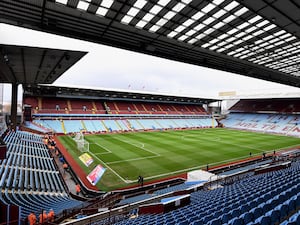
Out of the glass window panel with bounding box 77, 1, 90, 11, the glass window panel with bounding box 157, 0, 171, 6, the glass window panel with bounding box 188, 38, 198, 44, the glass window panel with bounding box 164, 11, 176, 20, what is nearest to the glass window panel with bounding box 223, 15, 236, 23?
the glass window panel with bounding box 188, 38, 198, 44

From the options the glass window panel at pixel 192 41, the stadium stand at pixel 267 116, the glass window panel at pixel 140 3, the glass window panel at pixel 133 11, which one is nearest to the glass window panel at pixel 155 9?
the glass window panel at pixel 140 3

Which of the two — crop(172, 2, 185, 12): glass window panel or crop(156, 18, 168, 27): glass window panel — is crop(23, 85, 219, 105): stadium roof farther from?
crop(172, 2, 185, 12): glass window panel

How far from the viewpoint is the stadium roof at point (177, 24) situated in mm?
8531

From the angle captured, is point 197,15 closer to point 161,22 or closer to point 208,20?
point 208,20

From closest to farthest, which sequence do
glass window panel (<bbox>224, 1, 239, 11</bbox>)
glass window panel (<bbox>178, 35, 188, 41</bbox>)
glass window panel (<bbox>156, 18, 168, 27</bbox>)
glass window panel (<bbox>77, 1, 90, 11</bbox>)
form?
glass window panel (<bbox>77, 1, 90, 11</bbox>) → glass window panel (<bbox>224, 1, 239, 11</bbox>) → glass window panel (<bbox>156, 18, 168, 27</bbox>) → glass window panel (<bbox>178, 35, 188, 41</bbox>)

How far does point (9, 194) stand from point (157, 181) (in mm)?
9595

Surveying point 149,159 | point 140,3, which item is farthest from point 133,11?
point 149,159

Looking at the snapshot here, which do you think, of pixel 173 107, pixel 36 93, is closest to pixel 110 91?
pixel 36 93

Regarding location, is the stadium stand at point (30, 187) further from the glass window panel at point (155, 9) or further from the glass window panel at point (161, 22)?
the glass window panel at point (161, 22)

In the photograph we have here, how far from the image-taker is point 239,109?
2547 inches

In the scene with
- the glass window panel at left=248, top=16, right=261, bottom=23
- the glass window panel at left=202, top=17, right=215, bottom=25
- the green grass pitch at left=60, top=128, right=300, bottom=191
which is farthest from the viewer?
the green grass pitch at left=60, top=128, right=300, bottom=191

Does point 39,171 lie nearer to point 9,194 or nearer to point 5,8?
point 9,194

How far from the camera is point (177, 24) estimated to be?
35.2 feet

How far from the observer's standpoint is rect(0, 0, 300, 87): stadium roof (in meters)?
8.53
